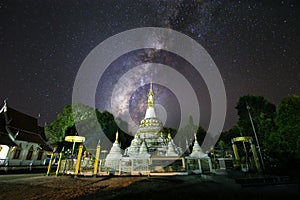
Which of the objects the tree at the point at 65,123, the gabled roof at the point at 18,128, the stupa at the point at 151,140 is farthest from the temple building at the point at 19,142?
the stupa at the point at 151,140

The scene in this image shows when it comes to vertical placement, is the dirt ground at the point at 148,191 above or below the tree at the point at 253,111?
below

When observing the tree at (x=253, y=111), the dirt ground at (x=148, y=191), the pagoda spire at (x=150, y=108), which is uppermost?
the pagoda spire at (x=150, y=108)

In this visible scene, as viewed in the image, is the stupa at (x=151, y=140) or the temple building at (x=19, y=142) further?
the stupa at (x=151, y=140)

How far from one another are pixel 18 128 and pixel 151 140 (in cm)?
2379

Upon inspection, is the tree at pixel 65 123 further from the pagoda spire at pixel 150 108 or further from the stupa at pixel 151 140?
the pagoda spire at pixel 150 108

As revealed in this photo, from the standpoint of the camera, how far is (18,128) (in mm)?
26281

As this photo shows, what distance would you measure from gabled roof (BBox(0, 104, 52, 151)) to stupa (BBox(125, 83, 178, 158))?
17365mm

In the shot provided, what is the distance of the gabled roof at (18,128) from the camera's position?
2293cm

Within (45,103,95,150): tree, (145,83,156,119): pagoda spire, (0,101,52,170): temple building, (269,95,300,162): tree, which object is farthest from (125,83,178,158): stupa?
(0,101,52,170): temple building

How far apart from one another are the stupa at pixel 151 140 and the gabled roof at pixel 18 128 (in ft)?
57.0

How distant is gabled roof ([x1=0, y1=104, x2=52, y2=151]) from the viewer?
903 inches

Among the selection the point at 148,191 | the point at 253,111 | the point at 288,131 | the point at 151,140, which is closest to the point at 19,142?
the point at 151,140

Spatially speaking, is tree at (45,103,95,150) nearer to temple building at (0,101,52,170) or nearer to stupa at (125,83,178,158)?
temple building at (0,101,52,170)

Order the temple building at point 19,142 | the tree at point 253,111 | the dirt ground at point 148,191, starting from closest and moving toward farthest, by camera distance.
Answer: the dirt ground at point 148,191, the temple building at point 19,142, the tree at point 253,111
